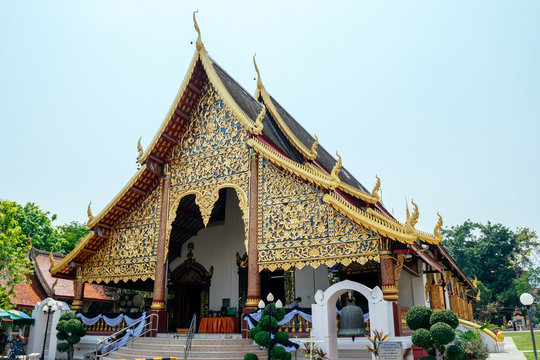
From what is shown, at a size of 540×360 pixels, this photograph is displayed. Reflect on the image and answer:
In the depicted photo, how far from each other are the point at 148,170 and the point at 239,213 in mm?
3531

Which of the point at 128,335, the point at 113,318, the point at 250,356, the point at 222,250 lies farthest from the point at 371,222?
the point at 113,318

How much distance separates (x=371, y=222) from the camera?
8.37 meters

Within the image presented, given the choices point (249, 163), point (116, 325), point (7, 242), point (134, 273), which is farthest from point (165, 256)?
point (7, 242)

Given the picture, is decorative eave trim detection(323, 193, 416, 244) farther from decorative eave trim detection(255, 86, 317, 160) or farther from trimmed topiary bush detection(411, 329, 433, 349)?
decorative eave trim detection(255, 86, 317, 160)

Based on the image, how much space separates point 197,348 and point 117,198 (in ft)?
14.9

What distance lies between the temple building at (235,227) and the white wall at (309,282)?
0.03m

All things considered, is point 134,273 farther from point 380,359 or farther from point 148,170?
point 380,359

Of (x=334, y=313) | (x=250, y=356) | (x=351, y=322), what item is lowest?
(x=250, y=356)

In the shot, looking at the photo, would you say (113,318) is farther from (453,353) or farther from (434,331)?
(453,353)

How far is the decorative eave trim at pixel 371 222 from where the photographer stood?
795 cm

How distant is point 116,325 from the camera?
10.7m

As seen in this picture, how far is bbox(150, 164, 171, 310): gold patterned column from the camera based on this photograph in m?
10.6

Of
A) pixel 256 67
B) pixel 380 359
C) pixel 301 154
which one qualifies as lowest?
pixel 380 359

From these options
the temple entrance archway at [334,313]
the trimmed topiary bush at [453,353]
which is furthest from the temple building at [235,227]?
the trimmed topiary bush at [453,353]
